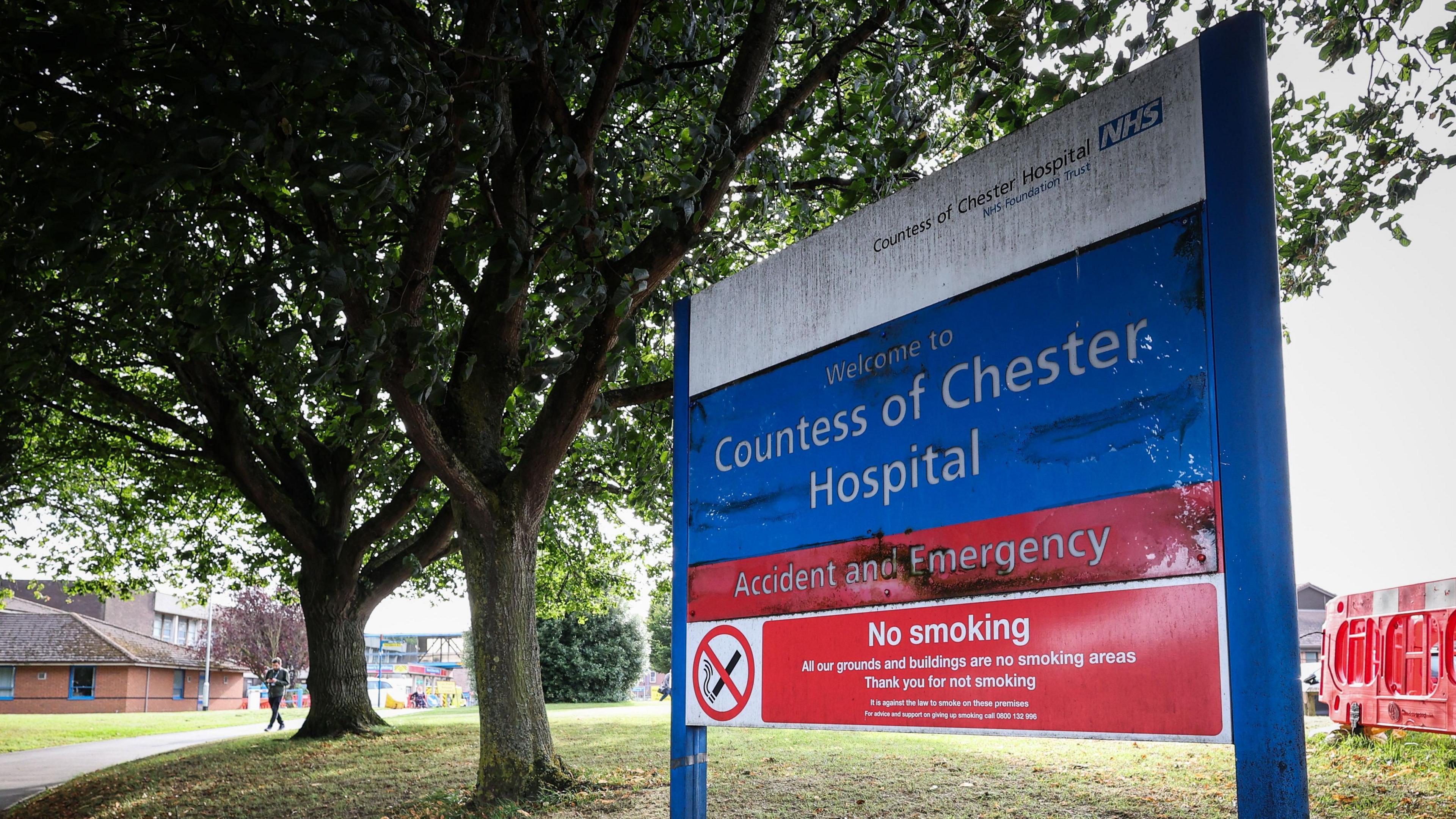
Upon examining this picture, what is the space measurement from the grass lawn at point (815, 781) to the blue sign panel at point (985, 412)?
402 cm

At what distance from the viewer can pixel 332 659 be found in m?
16.3

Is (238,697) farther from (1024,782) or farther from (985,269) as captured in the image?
(985,269)

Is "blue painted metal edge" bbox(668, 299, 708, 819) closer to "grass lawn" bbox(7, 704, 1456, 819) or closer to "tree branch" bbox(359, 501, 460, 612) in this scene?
"grass lawn" bbox(7, 704, 1456, 819)

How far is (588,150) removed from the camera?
6977 millimetres

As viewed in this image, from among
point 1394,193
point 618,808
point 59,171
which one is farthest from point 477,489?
point 1394,193

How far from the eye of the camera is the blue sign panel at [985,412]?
278 cm

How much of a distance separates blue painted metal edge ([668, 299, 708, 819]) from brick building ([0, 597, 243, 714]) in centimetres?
5147

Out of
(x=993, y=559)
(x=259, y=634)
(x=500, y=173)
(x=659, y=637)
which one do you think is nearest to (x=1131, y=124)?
(x=993, y=559)

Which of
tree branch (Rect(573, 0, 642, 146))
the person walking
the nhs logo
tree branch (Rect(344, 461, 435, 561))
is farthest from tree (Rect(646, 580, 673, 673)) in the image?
the nhs logo

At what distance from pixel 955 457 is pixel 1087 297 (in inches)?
27.3

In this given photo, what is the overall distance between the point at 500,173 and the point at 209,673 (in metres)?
53.1

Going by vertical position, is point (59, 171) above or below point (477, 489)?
above

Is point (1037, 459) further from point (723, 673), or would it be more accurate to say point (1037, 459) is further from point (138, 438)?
point (138, 438)

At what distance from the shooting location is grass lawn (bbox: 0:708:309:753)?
23594 mm
